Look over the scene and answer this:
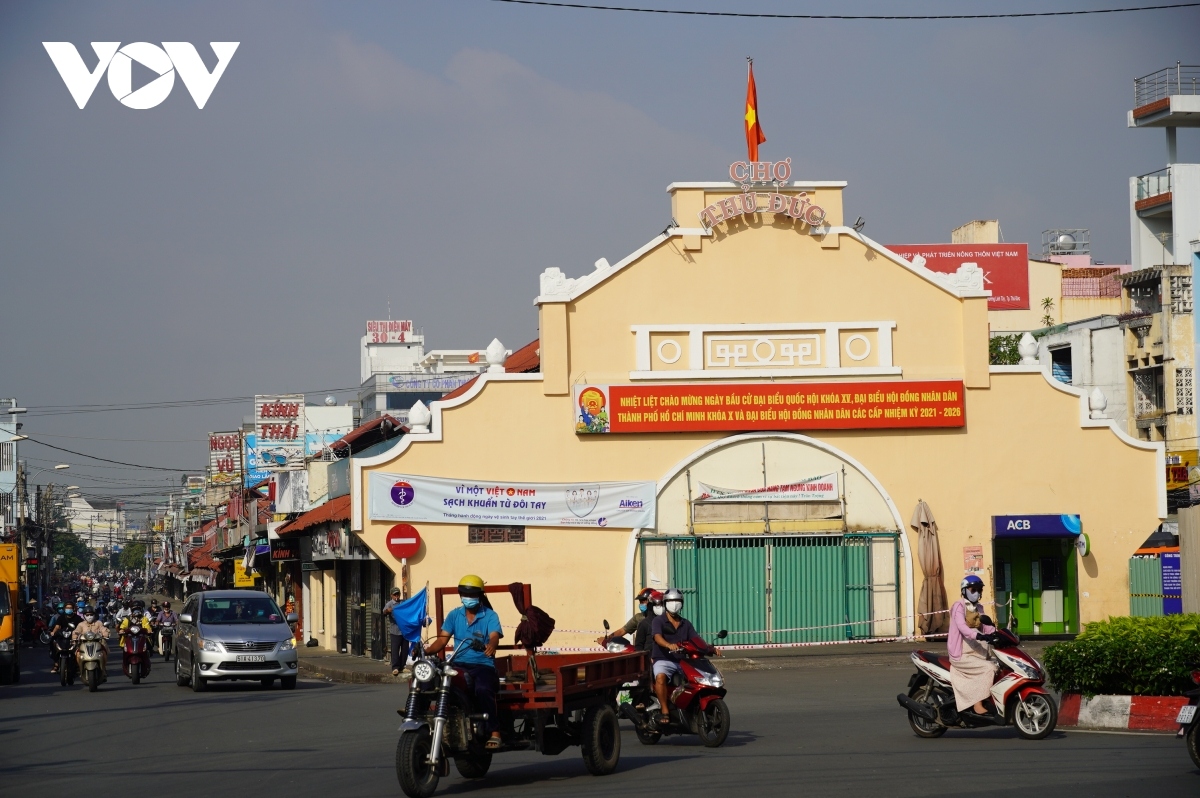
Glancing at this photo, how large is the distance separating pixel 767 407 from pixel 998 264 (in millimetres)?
33947

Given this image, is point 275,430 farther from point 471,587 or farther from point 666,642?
point 471,587

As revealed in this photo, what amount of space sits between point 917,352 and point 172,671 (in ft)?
61.8

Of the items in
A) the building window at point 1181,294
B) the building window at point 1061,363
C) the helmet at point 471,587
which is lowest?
the helmet at point 471,587

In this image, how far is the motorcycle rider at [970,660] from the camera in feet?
45.5

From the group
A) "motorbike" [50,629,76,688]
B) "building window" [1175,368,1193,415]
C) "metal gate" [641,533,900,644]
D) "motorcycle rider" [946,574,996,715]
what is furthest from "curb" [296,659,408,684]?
"building window" [1175,368,1193,415]

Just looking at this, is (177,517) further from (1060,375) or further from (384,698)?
(384,698)

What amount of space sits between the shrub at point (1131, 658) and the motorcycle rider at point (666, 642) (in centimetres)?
371

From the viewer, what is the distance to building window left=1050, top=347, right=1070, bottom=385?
174 ft

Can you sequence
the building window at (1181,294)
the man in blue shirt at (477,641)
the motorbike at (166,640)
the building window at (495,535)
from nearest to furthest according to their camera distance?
the man in blue shirt at (477,641), the building window at (495,535), the motorbike at (166,640), the building window at (1181,294)

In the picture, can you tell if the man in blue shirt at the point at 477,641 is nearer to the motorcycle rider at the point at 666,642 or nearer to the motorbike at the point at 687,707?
the motorbike at the point at 687,707

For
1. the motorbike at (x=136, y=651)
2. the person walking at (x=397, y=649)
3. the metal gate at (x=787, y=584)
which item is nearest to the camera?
the person walking at (x=397, y=649)

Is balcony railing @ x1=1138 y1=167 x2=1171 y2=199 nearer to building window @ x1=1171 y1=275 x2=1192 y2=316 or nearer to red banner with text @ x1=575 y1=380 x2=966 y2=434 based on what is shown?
building window @ x1=1171 y1=275 x2=1192 y2=316

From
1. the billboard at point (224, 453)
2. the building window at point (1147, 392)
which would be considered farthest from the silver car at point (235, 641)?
the billboard at point (224, 453)

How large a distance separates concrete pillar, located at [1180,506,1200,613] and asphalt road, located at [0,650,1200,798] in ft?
7.71
